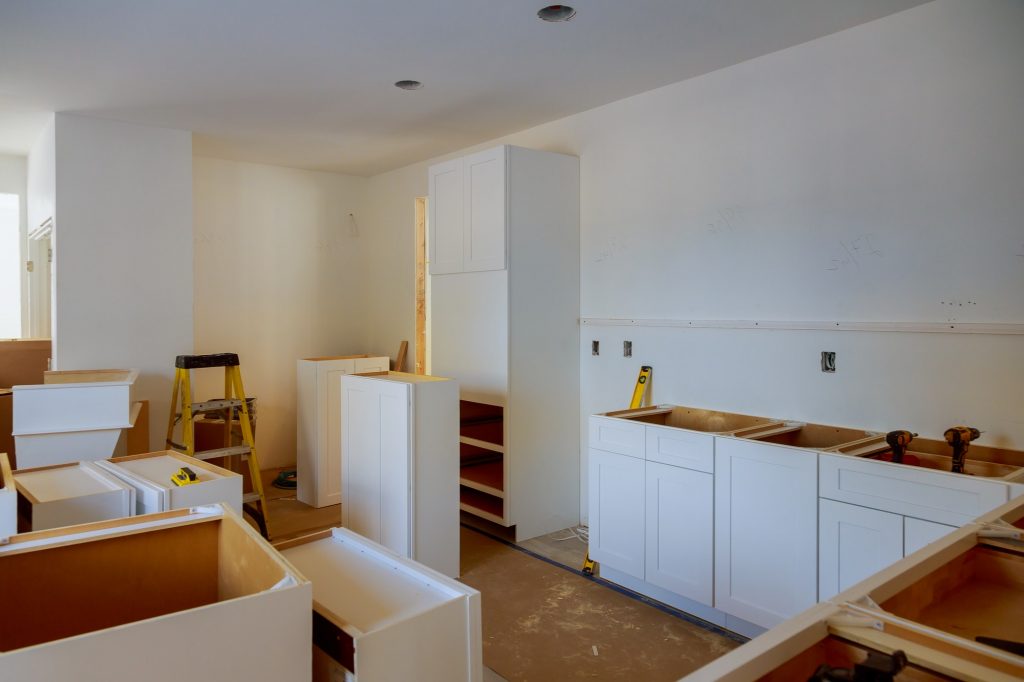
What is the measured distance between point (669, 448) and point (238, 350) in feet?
13.4

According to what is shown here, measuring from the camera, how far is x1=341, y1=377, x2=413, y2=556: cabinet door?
10.9 feet

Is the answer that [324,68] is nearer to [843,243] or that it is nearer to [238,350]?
[843,243]

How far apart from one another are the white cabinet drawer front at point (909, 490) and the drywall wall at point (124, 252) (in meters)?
4.16

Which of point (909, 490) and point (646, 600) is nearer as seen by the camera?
point (909, 490)

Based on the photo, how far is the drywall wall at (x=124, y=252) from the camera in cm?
419

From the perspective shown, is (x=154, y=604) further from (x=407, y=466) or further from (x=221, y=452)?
(x=221, y=452)

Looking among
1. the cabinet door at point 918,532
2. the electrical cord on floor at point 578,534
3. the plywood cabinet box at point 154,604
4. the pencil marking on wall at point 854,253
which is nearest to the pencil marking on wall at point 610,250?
the pencil marking on wall at point 854,253

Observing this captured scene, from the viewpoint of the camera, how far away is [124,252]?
4383mm

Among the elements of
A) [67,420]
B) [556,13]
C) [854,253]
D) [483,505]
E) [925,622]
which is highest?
[556,13]

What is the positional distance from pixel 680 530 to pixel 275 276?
4.34m

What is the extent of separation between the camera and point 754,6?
276 centimetres

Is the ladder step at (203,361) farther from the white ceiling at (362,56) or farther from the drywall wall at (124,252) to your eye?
the white ceiling at (362,56)

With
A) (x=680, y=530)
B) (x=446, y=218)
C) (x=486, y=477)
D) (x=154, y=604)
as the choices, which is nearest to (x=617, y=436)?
(x=680, y=530)

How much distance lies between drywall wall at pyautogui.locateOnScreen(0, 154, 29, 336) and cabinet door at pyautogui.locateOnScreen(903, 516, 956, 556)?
20.7 ft
